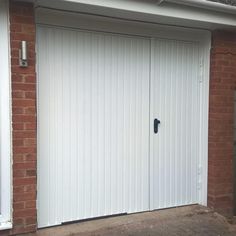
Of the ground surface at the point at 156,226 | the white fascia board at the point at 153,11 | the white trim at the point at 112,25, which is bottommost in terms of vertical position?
the ground surface at the point at 156,226

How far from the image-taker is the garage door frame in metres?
4.22

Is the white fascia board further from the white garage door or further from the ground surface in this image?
the ground surface

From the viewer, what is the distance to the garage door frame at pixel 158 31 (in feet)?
13.9

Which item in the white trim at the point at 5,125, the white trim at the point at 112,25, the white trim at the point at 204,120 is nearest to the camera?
the white trim at the point at 5,125

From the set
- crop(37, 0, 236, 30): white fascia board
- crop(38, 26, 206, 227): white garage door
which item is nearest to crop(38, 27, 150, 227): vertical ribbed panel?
crop(38, 26, 206, 227): white garage door

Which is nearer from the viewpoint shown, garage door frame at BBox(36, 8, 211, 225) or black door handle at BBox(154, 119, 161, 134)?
garage door frame at BBox(36, 8, 211, 225)

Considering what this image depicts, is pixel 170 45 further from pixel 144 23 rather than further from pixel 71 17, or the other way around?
pixel 71 17

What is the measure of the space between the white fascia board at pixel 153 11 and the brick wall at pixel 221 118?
0.36m

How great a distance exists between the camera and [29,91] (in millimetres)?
3920

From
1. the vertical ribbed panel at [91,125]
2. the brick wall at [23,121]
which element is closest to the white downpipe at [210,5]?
the vertical ribbed panel at [91,125]

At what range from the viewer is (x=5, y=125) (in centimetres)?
386

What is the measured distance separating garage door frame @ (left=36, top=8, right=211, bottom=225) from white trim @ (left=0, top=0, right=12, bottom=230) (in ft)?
1.46

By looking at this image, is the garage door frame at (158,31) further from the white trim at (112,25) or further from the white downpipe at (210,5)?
the white downpipe at (210,5)

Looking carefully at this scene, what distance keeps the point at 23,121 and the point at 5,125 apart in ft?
0.62
